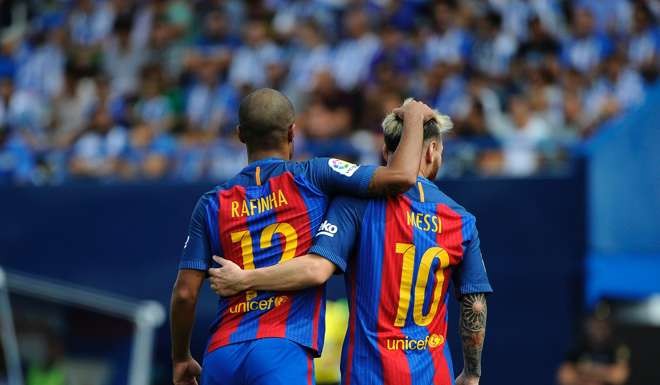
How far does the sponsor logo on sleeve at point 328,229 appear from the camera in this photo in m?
5.54

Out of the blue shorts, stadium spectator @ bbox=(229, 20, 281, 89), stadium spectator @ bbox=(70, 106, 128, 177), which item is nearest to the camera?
the blue shorts

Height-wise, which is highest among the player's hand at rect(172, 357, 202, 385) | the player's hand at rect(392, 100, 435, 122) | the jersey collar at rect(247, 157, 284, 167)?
the player's hand at rect(392, 100, 435, 122)

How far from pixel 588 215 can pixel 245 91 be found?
4373mm

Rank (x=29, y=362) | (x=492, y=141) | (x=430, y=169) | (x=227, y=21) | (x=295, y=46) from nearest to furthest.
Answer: (x=430, y=169), (x=492, y=141), (x=29, y=362), (x=295, y=46), (x=227, y=21)

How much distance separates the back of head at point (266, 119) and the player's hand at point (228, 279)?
23.3 inches

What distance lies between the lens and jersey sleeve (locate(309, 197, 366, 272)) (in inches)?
217

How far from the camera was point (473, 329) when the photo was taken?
5852mm

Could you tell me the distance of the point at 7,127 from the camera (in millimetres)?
16516

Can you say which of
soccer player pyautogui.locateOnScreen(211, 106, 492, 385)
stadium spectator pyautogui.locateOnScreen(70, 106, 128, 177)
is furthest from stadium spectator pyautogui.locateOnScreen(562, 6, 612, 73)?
soccer player pyautogui.locateOnScreen(211, 106, 492, 385)

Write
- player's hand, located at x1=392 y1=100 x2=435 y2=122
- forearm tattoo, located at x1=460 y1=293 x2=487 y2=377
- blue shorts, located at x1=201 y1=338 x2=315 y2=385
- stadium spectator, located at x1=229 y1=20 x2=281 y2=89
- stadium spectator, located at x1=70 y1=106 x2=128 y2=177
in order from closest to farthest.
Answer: blue shorts, located at x1=201 y1=338 x2=315 y2=385 → player's hand, located at x1=392 y1=100 x2=435 y2=122 → forearm tattoo, located at x1=460 y1=293 x2=487 y2=377 → stadium spectator, located at x1=70 y1=106 x2=128 y2=177 → stadium spectator, located at x1=229 y1=20 x2=281 y2=89

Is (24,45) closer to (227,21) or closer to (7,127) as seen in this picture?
(7,127)

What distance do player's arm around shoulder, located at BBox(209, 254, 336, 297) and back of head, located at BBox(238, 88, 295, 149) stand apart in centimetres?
59

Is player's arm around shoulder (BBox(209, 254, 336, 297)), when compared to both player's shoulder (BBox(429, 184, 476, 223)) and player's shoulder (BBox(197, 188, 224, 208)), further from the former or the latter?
player's shoulder (BBox(429, 184, 476, 223))

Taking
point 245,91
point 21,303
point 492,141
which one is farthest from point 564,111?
point 21,303
